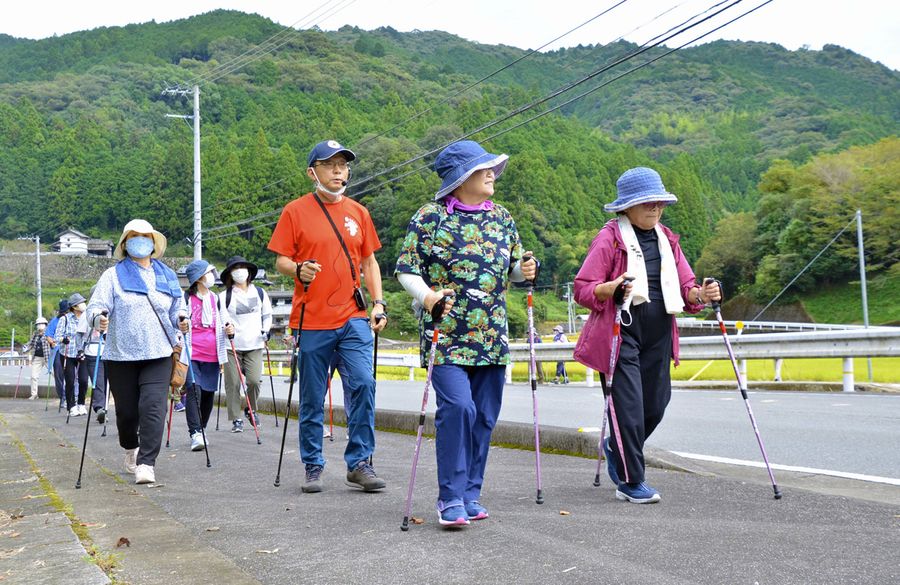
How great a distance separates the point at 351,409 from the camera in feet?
22.1

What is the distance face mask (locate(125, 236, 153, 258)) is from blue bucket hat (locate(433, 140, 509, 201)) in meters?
3.25

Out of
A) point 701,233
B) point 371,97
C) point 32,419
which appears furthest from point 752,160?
point 32,419

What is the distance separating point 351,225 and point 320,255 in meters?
0.33

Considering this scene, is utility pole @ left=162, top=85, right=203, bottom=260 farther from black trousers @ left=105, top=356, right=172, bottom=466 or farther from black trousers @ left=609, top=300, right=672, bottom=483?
black trousers @ left=609, top=300, right=672, bottom=483

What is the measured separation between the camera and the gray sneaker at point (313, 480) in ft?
21.1

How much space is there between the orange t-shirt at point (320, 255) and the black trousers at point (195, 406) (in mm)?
3187

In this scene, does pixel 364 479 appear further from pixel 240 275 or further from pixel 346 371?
pixel 240 275

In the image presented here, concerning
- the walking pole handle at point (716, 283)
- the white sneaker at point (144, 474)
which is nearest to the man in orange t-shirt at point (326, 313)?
the white sneaker at point (144, 474)

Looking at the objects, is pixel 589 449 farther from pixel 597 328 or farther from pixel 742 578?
pixel 742 578

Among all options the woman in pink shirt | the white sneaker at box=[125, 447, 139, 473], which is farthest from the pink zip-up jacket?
the woman in pink shirt

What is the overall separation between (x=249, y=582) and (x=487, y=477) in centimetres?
298

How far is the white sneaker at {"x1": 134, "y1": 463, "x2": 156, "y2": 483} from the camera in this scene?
7.17 meters

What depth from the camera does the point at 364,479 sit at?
6348mm

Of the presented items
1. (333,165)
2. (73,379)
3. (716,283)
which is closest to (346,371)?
(333,165)
